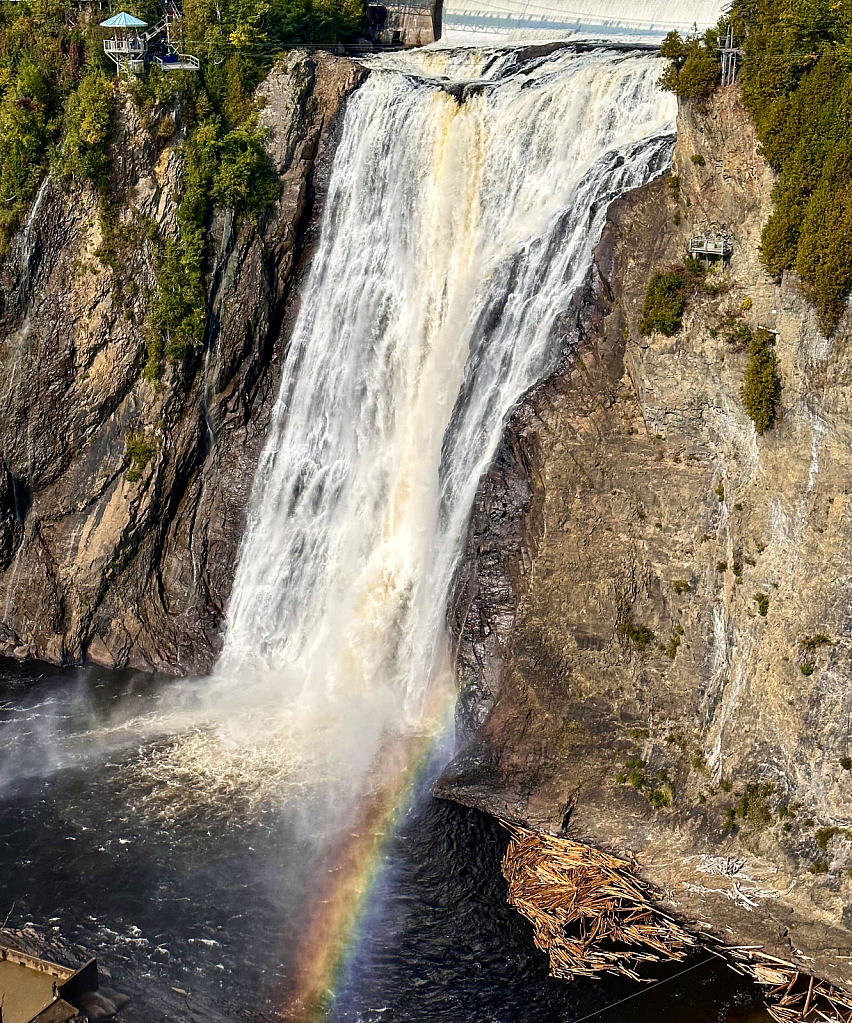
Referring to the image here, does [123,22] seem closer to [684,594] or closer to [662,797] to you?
[684,594]

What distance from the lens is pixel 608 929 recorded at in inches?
883

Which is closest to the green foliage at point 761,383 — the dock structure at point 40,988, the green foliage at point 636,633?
the green foliage at point 636,633

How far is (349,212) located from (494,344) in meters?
Answer: 7.49

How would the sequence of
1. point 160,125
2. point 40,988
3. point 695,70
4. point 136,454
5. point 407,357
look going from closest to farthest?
point 40,988, point 695,70, point 407,357, point 136,454, point 160,125

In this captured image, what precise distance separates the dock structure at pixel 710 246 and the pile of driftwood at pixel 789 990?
45.1 feet

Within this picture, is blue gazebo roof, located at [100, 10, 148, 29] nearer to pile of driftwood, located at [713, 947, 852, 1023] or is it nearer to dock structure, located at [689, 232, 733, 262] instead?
dock structure, located at [689, 232, 733, 262]

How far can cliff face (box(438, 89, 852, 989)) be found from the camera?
862 inches

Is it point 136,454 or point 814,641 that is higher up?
point 136,454

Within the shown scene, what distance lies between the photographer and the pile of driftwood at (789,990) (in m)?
20.5

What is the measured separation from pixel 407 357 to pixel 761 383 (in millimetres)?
10444

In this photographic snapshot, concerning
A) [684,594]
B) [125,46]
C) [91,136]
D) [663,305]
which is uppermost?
[125,46]

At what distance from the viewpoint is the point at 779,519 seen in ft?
74.4

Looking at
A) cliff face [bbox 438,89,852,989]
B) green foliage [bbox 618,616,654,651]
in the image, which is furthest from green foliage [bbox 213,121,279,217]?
green foliage [bbox 618,616,654,651]

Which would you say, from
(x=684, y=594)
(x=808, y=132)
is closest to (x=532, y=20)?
(x=808, y=132)
